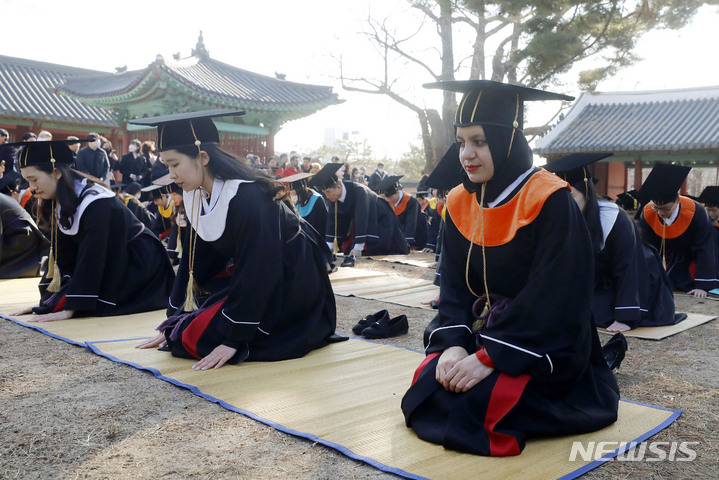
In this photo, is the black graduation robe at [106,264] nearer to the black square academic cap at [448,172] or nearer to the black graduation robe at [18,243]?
the black graduation robe at [18,243]

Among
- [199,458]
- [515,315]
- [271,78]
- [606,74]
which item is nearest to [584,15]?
[606,74]

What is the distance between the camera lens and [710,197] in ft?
24.9

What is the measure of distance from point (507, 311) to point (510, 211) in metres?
0.42

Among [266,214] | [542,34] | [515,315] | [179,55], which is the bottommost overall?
[515,315]

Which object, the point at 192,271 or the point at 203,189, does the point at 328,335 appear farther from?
the point at 203,189

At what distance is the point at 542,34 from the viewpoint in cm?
1070

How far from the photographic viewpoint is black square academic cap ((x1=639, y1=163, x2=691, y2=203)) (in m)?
5.80

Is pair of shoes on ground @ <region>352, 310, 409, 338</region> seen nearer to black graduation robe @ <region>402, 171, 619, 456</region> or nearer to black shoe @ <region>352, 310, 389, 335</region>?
black shoe @ <region>352, 310, 389, 335</region>

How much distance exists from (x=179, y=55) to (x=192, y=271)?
16.8 m

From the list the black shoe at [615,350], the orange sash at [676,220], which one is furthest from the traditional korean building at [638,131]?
the black shoe at [615,350]

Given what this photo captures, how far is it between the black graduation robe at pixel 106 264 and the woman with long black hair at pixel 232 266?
1.09 metres

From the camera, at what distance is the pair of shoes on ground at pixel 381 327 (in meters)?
4.68

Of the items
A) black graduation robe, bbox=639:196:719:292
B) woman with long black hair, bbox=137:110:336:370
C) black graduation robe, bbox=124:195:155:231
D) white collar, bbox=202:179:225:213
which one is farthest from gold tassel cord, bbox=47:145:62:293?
black graduation robe, bbox=639:196:719:292

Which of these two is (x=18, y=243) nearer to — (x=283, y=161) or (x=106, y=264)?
(x=106, y=264)
